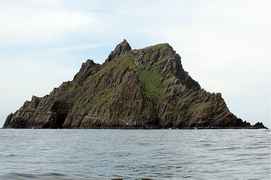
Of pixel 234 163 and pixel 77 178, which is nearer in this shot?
pixel 77 178

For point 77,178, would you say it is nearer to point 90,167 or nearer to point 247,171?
point 90,167

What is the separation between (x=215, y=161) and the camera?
44969mm

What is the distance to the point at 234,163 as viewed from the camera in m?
42.8

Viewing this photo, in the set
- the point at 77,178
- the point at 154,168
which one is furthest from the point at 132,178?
the point at 154,168

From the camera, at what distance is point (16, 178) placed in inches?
1225

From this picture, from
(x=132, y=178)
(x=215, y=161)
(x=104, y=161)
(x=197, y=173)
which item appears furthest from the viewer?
(x=104, y=161)

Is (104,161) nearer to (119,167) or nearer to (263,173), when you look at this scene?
(119,167)

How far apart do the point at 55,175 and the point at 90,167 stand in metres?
8.33

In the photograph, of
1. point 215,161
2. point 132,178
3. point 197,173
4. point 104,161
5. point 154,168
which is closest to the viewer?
point 132,178

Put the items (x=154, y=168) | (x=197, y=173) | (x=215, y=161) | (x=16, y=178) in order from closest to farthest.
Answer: (x=16, y=178) → (x=197, y=173) → (x=154, y=168) → (x=215, y=161)

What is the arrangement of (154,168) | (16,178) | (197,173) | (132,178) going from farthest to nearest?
(154,168)
(197,173)
(132,178)
(16,178)

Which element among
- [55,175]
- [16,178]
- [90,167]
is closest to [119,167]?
[90,167]

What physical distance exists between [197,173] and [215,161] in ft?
29.1

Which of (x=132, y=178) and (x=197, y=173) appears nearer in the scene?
(x=132, y=178)
